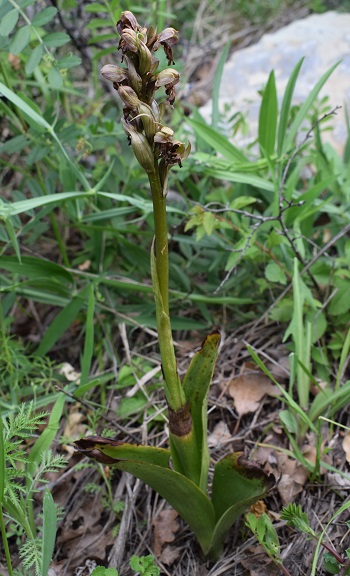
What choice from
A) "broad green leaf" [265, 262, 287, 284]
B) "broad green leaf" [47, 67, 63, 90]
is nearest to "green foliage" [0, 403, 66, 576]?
"broad green leaf" [265, 262, 287, 284]

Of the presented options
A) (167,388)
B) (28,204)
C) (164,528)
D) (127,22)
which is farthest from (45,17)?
(164,528)

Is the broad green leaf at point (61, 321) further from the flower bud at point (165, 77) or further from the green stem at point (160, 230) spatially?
the flower bud at point (165, 77)

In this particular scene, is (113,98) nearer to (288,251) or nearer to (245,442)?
(288,251)

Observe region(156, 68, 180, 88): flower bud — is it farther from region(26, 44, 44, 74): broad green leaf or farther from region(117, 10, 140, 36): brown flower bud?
region(26, 44, 44, 74): broad green leaf

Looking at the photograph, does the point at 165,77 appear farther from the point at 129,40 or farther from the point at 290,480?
the point at 290,480

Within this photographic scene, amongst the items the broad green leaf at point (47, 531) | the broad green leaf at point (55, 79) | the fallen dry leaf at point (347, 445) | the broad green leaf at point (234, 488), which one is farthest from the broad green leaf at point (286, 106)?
the broad green leaf at point (47, 531)

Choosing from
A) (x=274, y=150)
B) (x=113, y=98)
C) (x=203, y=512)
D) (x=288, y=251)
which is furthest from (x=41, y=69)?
(x=203, y=512)
